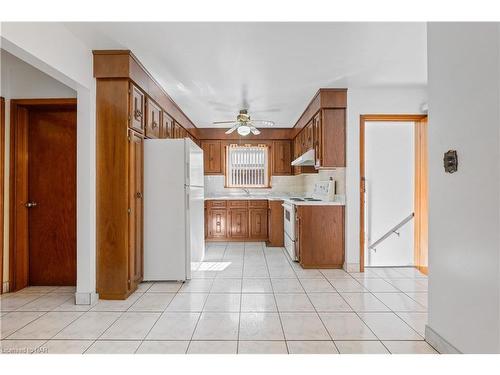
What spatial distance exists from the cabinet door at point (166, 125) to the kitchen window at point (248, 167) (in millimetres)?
2219

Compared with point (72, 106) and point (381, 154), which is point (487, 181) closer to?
point (381, 154)

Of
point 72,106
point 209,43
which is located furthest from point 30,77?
point 209,43

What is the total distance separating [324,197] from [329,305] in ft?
6.69

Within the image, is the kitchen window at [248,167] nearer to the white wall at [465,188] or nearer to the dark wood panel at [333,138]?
the dark wood panel at [333,138]

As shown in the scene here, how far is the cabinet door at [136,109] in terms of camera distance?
9.52 ft

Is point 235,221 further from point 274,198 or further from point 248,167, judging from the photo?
point 248,167

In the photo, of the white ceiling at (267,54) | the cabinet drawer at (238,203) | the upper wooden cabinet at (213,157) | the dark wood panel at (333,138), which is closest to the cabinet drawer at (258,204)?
the cabinet drawer at (238,203)

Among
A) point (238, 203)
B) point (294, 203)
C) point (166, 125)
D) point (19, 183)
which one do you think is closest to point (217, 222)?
point (238, 203)

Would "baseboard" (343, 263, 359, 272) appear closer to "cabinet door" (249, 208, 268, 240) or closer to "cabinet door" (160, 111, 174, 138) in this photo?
"cabinet door" (249, 208, 268, 240)

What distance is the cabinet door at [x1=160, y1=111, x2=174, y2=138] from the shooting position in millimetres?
3904

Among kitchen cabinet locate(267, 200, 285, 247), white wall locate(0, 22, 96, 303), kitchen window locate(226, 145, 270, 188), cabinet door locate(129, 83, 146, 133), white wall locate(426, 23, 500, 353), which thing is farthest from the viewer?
kitchen window locate(226, 145, 270, 188)

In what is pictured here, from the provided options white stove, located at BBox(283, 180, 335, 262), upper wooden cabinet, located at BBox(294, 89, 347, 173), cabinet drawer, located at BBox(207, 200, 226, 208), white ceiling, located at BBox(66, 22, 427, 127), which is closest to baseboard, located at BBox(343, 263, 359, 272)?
white stove, located at BBox(283, 180, 335, 262)

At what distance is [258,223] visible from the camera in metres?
5.84

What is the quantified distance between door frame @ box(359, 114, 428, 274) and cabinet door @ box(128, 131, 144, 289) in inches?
106
